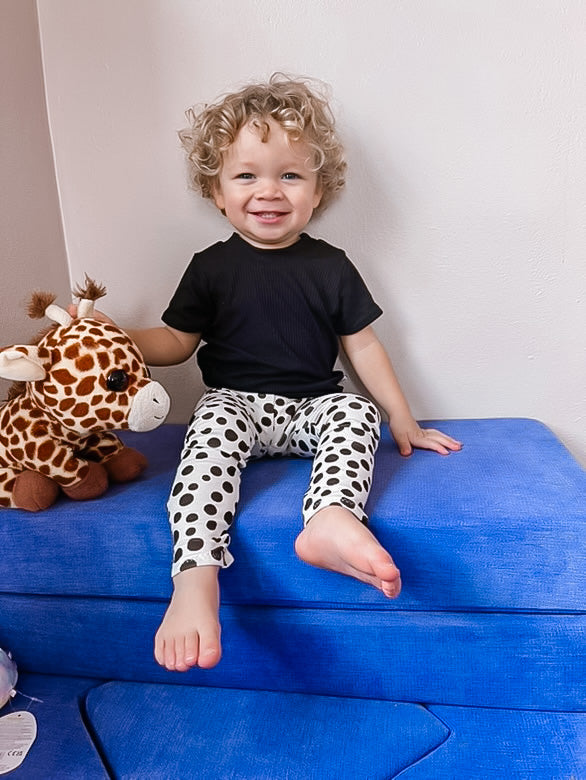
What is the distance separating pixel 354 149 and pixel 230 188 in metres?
0.29

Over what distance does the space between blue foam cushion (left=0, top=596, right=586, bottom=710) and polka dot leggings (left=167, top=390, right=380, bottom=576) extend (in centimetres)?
15

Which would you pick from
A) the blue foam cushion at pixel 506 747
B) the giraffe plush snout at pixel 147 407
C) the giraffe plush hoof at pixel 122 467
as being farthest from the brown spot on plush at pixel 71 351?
the blue foam cushion at pixel 506 747

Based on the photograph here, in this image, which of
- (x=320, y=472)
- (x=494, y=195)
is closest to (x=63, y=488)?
(x=320, y=472)

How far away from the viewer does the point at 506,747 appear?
3.08ft

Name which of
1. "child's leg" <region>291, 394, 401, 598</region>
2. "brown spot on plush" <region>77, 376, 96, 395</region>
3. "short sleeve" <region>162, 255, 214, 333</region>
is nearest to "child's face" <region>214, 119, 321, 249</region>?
"short sleeve" <region>162, 255, 214, 333</region>

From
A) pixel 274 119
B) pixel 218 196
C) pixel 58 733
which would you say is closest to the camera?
pixel 58 733

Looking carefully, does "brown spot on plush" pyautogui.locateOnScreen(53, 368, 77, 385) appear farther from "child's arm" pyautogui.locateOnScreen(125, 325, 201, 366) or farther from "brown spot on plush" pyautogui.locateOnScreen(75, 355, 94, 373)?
"child's arm" pyautogui.locateOnScreen(125, 325, 201, 366)

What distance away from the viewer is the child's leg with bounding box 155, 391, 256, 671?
0.90 metres

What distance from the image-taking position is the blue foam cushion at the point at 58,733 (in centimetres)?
93

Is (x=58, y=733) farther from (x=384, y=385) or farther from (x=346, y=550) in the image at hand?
(x=384, y=385)

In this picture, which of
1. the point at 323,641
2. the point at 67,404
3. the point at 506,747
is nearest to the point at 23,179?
the point at 67,404

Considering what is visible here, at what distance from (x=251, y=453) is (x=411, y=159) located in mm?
651

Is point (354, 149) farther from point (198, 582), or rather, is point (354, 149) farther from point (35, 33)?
point (198, 582)

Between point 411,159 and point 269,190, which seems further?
point 411,159
